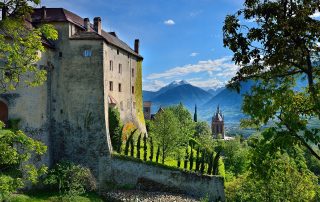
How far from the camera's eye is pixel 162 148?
162ft

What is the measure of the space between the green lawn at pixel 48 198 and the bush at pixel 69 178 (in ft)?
2.27

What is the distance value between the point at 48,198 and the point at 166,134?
18692 mm

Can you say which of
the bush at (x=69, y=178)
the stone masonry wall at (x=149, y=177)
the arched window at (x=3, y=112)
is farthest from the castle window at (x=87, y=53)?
the bush at (x=69, y=178)

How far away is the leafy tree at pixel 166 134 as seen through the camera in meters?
48.2

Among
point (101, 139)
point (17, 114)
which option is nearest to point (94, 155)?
point (101, 139)

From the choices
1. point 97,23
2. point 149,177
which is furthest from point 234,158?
point 97,23

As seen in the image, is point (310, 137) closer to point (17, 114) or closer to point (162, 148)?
point (17, 114)

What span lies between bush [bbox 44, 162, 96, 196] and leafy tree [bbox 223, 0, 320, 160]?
1103 inches

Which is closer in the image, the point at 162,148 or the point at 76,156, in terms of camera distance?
the point at 76,156

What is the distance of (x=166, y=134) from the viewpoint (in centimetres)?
4844

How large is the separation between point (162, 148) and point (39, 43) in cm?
3760

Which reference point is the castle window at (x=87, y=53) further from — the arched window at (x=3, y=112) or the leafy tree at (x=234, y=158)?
the leafy tree at (x=234, y=158)

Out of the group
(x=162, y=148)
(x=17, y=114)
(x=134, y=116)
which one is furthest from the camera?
(x=134, y=116)

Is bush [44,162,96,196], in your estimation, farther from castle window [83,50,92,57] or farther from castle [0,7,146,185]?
castle window [83,50,92,57]
